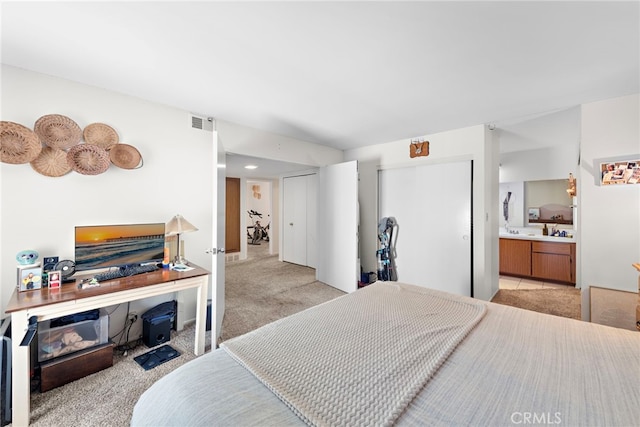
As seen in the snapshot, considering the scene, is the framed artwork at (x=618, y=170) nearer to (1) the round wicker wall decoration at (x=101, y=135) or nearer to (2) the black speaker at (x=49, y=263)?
(1) the round wicker wall decoration at (x=101, y=135)

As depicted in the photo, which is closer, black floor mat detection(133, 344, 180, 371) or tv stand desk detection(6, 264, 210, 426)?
tv stand desk detection(6, 264, 210, 426)

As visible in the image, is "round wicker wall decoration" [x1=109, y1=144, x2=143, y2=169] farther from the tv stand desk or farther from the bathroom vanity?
the bathroom vanity

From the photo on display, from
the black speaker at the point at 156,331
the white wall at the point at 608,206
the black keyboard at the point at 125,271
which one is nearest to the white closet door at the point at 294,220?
the black speaker at the point at 156,331

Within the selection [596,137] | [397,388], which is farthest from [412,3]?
[596,137]

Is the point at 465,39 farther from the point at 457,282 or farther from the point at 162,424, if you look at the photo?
the point at 457,282

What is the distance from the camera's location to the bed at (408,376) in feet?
2.56

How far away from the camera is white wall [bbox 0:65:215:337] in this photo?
6.26 feet

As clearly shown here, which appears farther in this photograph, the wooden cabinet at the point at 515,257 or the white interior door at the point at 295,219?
the white interior door at the point at 295,219

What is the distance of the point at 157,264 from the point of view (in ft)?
8.05

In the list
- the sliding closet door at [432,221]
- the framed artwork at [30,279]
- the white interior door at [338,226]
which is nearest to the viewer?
the framed artwork at [30,279]

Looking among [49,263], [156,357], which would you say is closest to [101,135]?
[49,263]

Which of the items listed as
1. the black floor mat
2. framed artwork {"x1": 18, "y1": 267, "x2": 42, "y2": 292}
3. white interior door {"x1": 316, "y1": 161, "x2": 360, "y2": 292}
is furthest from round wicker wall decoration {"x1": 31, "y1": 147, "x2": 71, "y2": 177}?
white interior door {"x1": 316, "y1": 161, "x2": 360, "y2": 292}

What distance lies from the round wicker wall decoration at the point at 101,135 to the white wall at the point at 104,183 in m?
0.06

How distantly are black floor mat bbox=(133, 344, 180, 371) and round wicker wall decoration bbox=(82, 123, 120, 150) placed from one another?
1851 mm
